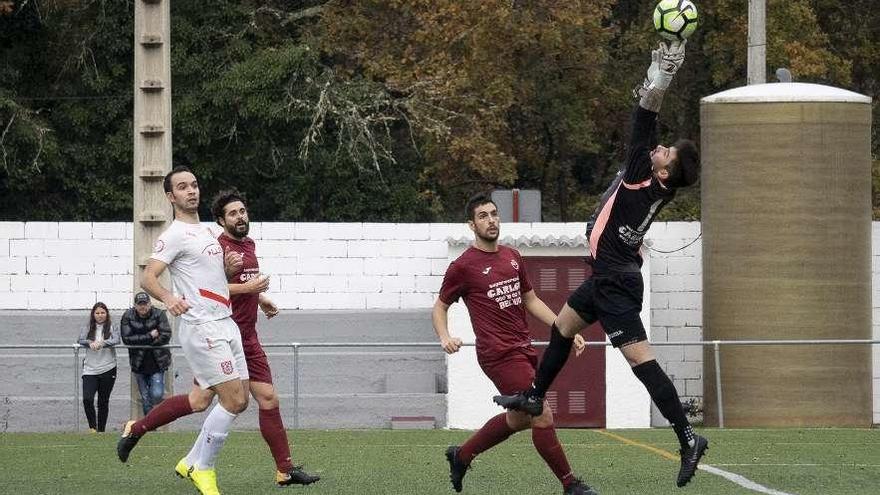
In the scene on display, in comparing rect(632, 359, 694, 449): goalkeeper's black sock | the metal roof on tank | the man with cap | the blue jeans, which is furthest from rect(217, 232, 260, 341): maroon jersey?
the metal roof on tank

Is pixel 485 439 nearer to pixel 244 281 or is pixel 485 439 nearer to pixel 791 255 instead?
pixel 244 281

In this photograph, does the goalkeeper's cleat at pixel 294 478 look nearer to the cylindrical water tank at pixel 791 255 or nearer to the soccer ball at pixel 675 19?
the soccer ball at pixel 675 19

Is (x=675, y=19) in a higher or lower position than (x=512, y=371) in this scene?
higher

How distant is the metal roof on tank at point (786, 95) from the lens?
2084 centimetres

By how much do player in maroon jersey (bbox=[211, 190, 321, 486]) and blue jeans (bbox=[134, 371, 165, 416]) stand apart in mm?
8242

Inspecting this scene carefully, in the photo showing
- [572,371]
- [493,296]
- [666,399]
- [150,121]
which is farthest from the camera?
[572,371]

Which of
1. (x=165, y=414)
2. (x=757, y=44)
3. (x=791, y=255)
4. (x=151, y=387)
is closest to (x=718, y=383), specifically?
(x=791, y=255)

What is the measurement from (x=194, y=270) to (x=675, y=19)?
3.10m

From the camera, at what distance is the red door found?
21.6m

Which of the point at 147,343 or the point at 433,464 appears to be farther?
the point at 147,343

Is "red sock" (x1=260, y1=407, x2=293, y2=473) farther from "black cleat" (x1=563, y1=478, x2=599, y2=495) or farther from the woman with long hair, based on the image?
the woman with long hair

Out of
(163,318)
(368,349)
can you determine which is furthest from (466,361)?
(163,318)

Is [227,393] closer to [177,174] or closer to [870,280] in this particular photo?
[177,174]

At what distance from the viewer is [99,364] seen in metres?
19.3
